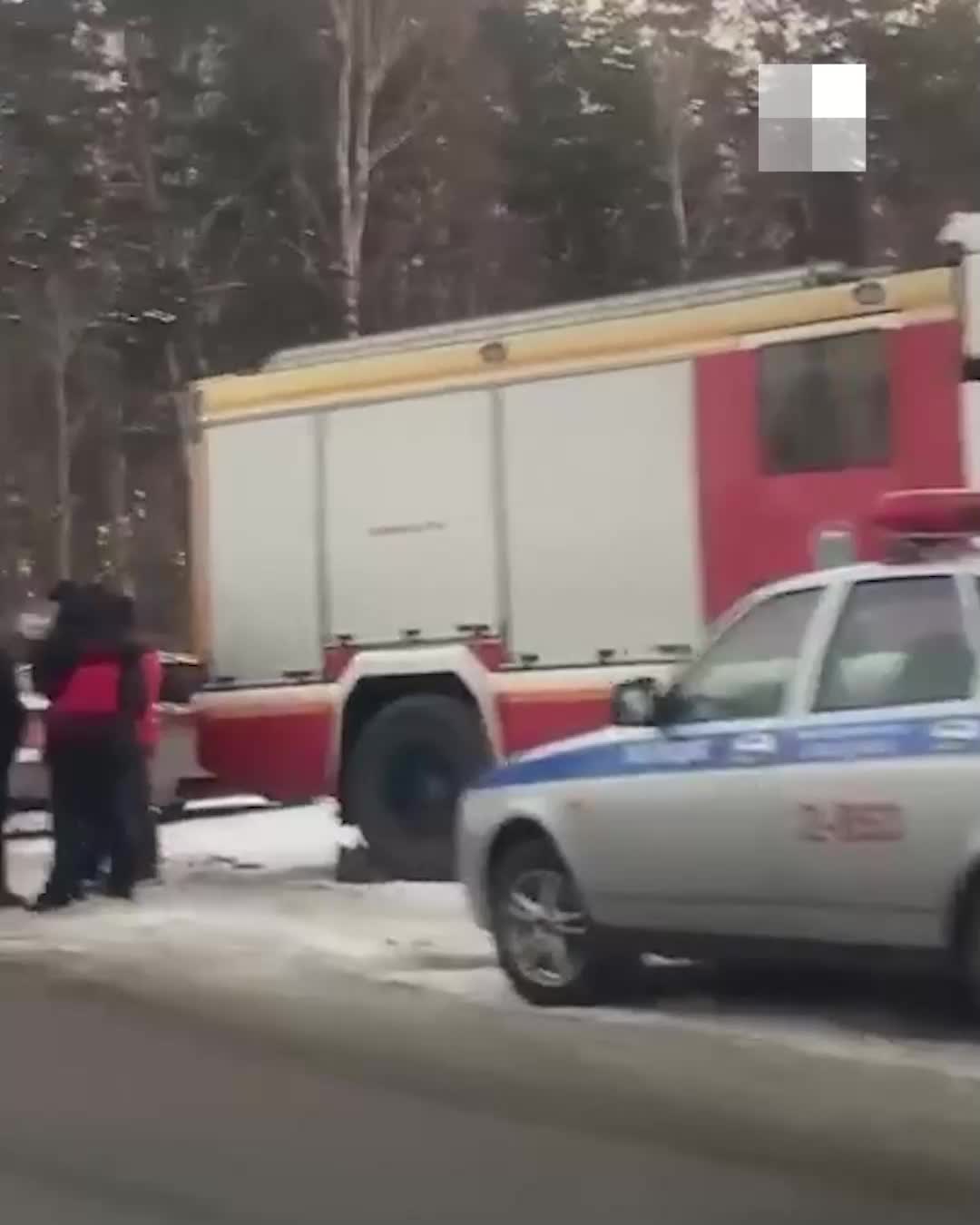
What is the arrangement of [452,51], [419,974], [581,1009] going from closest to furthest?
[581,1009], [419,974], [452,51]

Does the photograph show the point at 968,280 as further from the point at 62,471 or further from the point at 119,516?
the point at 119,516

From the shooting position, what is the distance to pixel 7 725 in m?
13.9

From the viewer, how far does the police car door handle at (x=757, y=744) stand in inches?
371

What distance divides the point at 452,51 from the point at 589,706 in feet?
79.7

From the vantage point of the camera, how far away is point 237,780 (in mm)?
15633

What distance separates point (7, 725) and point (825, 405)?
4559 mm

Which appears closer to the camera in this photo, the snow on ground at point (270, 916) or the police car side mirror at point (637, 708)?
the police car side mirror at point (637, 708)

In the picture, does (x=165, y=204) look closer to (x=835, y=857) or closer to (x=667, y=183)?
(x=667, y=183)

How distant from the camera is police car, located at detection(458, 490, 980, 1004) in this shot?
8906 millimetres

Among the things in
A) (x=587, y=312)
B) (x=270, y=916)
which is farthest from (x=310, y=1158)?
(x=587, y=312)

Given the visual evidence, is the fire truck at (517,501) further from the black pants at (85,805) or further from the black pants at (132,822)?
the black pants at (85,805)

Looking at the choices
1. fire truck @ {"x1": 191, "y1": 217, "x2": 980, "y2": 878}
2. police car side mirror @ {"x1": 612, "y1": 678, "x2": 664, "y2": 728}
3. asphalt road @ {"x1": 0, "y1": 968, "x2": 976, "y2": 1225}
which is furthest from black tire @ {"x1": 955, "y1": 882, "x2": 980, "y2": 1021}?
fire truck @ {"x1": 191, "y1": 217, "x2": 980, "y2": 878}

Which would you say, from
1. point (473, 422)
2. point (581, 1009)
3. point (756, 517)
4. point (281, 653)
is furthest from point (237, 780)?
point (581, 1009)

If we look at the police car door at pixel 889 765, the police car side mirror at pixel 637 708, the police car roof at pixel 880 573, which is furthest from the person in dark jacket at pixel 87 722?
the police car door at pixel 889 765
